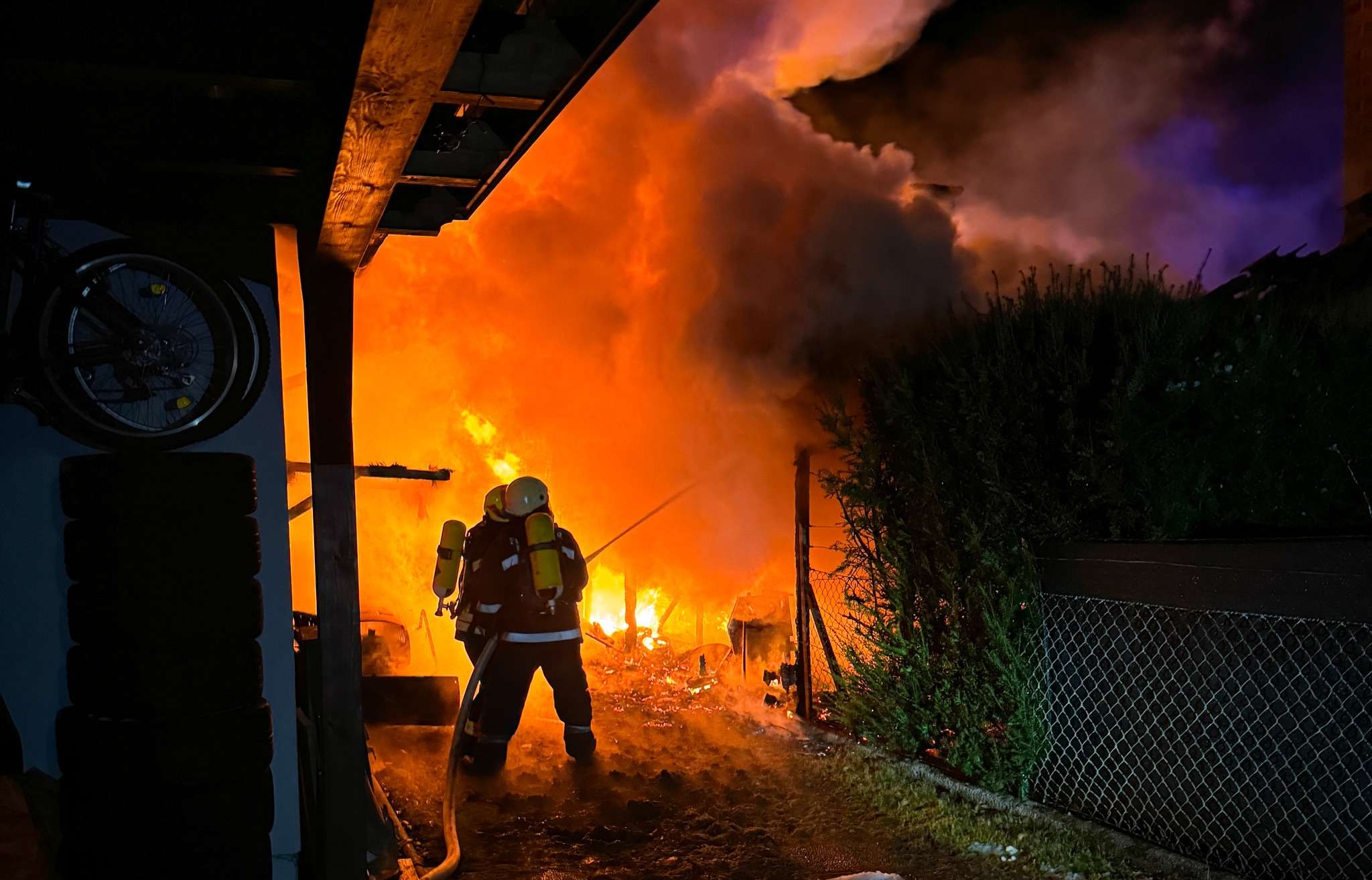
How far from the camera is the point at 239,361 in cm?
424

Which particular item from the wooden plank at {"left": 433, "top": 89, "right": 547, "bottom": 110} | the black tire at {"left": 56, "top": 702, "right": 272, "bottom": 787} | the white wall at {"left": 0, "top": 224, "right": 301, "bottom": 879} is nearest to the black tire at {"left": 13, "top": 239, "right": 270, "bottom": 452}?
the white wall at {"left": 0, "top": 224, "right": 301, "bottom": 879}

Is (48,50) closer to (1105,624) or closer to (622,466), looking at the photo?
(1105,624)

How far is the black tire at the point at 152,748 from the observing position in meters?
3.81

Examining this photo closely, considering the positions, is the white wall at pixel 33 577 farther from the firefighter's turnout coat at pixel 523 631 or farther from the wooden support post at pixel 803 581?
the wooden support post at pixel 803 581

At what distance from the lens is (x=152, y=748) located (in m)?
3.82

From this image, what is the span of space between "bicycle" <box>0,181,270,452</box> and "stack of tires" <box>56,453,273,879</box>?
0.27 meters

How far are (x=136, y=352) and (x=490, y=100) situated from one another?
1.98 m

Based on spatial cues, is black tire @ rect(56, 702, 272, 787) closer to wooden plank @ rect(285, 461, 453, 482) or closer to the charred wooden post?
the charred wooden post

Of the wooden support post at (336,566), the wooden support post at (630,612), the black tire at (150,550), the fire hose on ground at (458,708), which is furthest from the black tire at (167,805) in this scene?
the wooden support post at (630,612)

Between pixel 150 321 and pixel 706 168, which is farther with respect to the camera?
pixel 706 168

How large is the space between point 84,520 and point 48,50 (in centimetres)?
182

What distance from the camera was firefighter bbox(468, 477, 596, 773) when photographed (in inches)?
273

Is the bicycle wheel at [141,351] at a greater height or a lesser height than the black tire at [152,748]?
greater

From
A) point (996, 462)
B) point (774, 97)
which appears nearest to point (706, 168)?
point (774, 97)
